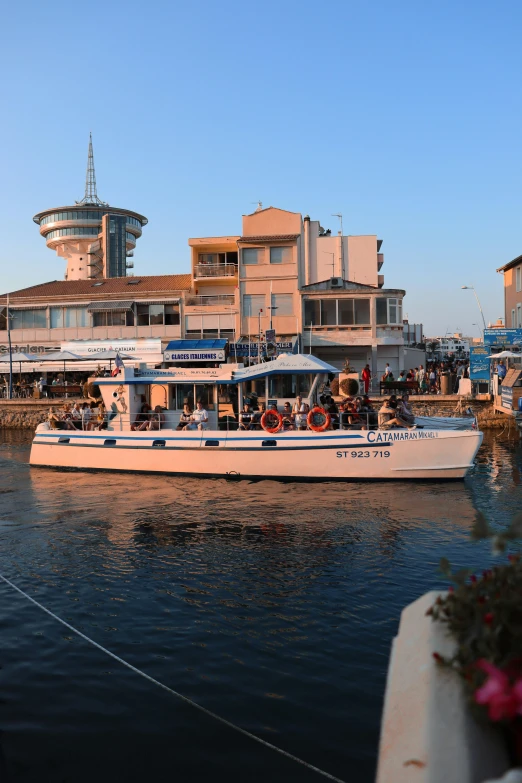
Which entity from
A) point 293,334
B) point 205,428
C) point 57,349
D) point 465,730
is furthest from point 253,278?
point 465,730

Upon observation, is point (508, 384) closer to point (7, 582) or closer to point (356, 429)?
point (356, 429)

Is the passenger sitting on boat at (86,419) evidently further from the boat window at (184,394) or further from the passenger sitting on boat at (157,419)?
the boat window at (184,394)

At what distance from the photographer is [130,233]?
82562 mm

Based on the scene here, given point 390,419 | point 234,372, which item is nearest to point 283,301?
point 234,372

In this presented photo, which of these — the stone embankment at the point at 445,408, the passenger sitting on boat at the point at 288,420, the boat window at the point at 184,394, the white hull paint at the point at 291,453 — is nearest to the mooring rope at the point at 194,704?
the white hull paint at the point at 291,453

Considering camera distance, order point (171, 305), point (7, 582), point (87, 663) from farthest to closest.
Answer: point (171, 305), point (7, 582), point (87, 663)

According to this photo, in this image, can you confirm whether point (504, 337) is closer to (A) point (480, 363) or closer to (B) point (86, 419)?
(A) point (480, 363)

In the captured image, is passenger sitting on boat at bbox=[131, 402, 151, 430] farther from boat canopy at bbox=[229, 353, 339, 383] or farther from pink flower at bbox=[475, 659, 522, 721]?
pink flower at bbox=[475, 659, 522, 721]

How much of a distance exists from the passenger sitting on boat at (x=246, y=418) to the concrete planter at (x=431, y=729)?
17.6 metres

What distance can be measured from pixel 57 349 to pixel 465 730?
49.8m

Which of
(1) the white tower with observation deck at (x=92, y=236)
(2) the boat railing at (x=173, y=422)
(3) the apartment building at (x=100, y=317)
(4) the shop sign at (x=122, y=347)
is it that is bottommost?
(2) the boat railing at (x=173, y=422)

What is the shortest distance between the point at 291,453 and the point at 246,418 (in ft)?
7.28

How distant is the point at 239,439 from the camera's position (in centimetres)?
2131

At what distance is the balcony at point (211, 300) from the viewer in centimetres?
4866
